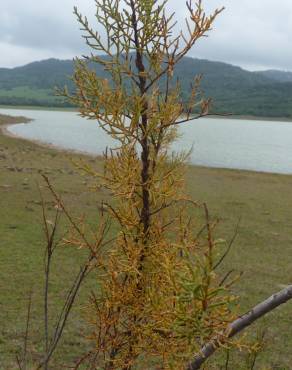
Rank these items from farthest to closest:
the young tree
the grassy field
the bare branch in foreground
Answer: the grassy field
the young tree
the bare branch in foreground

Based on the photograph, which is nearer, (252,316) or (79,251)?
(252,316)

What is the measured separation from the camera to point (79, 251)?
1493cm

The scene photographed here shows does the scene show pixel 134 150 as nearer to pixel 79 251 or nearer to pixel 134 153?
pixel 134 153

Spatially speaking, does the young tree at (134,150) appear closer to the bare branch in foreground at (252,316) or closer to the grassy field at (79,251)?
the grassy field at (79,251)

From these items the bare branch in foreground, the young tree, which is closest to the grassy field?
the young tree

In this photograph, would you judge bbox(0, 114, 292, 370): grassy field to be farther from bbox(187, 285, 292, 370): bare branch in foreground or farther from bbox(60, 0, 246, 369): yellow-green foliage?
bbox(187, 285, 292, 370): bare branch in foreground

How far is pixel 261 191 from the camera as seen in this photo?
30344mm

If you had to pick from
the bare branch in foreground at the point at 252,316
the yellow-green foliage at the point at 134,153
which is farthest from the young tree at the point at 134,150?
the bare branch in foreground at the point at 252,316

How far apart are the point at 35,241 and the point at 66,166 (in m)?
19.7

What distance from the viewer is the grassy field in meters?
9.41

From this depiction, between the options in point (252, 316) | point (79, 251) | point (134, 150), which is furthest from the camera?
point (79, 251)

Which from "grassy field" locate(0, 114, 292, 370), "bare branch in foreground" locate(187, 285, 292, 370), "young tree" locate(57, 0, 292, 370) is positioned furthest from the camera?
"grassy field" locate(0, 114, 292, 370)

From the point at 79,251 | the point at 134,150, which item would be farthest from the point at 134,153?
the point at 79,251

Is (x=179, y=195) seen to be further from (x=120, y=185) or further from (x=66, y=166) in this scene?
(x=66, y=166)
